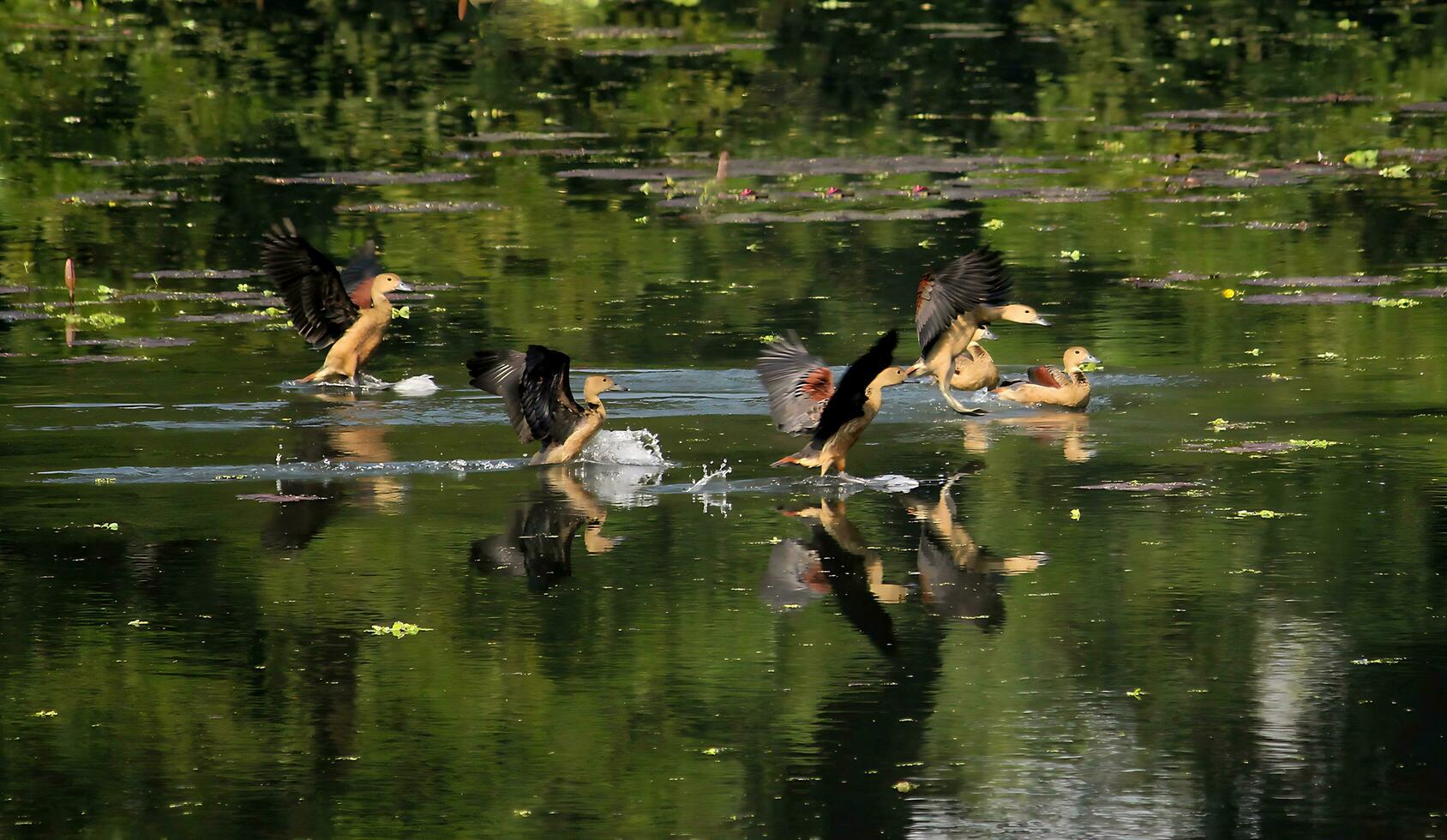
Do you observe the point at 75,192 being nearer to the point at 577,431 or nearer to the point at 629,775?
the point at 577,431

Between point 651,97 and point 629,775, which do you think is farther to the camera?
point 651,97

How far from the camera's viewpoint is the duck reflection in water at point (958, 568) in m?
10.4

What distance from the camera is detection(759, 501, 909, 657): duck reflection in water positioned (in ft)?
33.8

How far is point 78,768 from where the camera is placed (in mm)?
8438

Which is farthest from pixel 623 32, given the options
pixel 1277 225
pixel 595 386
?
pixel 595 386

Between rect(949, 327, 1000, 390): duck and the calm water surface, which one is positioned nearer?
the calm water surface

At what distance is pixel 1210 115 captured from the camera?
31.8 metres

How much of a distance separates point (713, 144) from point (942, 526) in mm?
18011

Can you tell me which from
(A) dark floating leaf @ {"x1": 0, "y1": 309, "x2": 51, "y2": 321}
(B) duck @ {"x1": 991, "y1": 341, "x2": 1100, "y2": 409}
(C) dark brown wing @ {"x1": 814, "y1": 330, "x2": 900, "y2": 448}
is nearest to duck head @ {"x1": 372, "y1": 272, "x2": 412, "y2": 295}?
(A) dark floating leaf @ {"x1": 0, "y1": 309, "x2": 51, "y2": 321}

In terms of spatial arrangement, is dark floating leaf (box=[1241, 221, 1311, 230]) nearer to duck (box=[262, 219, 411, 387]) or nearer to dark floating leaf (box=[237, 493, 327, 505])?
duck (box=[262, 219, 411, 387])

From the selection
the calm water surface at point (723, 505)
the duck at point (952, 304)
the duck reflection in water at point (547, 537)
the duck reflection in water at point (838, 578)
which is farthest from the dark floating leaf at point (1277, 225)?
the duck reflection in water at point (838, 578)

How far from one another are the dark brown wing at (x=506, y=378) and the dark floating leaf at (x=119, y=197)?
1234cm

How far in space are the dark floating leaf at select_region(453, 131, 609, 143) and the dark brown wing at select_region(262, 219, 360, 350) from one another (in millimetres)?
13113

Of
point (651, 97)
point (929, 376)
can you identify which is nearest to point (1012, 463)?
point (929, 376)
